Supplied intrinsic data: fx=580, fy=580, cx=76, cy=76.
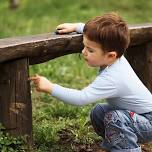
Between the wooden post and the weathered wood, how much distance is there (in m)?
0.10

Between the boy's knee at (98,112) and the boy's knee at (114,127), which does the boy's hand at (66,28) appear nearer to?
the boy's knee at (98,112)

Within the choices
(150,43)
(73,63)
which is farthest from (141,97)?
(73,63)

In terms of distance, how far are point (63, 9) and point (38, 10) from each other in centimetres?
59

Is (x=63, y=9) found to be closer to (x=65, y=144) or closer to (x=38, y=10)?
(x=38, y=10)

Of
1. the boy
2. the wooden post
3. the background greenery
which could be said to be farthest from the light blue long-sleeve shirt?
the background greenery

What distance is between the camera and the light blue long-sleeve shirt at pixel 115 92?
12.4ft

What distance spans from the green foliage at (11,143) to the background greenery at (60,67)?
243mm

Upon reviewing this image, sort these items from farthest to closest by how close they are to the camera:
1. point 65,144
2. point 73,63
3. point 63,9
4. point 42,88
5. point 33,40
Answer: point 63,9 < point 73,63 < point 65,144 < point 33,40 < point 42,88

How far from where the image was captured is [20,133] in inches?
162

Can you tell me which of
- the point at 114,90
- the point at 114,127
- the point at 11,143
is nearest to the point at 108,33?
the point at 114,90

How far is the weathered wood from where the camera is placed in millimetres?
3803

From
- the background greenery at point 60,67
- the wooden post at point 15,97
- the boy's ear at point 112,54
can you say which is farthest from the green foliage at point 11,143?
the boy's ear at point 112,54

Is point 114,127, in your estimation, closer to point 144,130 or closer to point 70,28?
point 144,130

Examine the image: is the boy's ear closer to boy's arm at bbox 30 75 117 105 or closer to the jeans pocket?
boy's arm at bbox 30 75 117 105
